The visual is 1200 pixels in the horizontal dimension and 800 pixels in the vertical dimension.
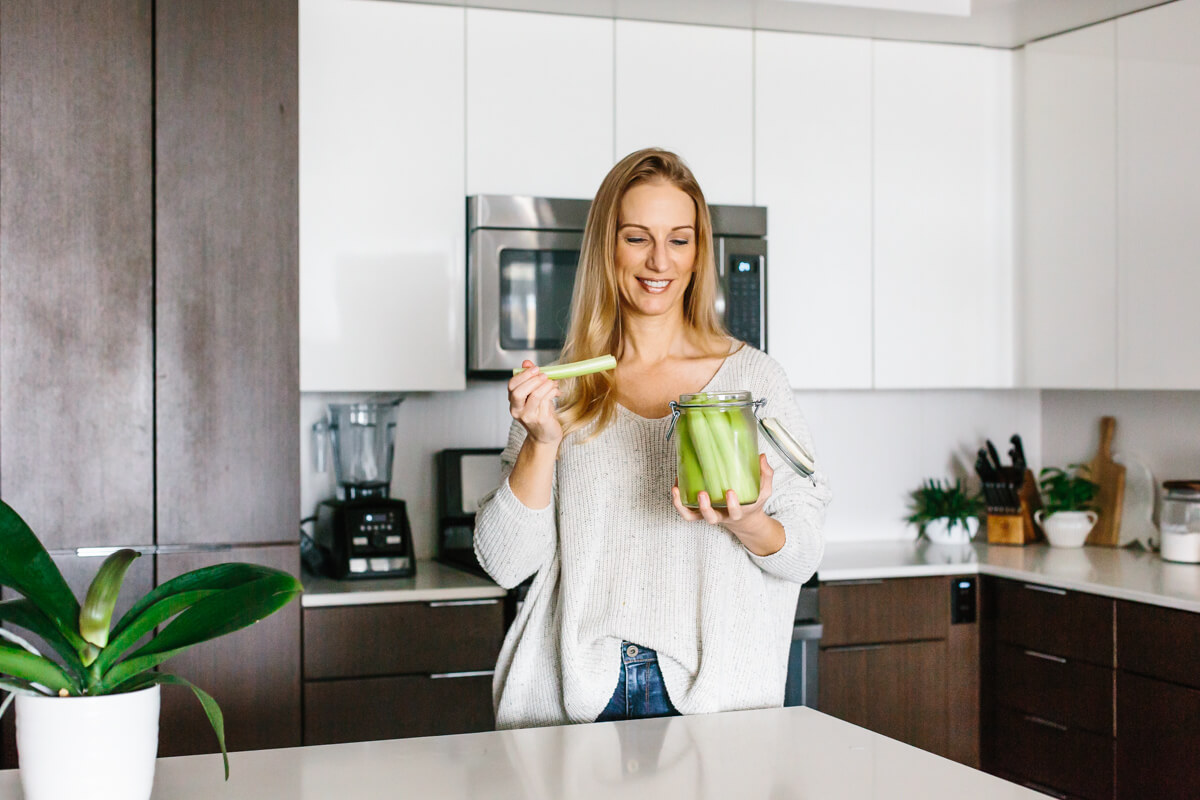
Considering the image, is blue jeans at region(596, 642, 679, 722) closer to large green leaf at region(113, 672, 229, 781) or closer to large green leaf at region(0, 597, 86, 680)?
large green leaf at region(113, 672, 229, 781)

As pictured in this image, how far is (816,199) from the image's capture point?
3.41 metres

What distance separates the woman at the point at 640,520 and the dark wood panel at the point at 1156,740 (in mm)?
1423

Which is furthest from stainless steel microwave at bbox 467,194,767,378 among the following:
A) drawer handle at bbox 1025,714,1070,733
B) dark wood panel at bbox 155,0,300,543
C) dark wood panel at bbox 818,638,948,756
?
drawer handle at bbox 1025,714,1070,733

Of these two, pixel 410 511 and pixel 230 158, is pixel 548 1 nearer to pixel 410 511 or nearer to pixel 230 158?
pixel 230 158

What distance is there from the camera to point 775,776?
49.3 inches

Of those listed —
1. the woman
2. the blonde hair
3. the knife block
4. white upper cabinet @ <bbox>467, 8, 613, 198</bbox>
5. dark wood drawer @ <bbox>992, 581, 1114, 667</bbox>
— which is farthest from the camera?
the knife block

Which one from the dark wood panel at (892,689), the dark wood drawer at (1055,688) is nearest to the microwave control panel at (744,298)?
the dark wood panel at (892,689)

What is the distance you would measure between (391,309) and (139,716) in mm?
2015

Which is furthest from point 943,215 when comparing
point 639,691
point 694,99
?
point 639,691

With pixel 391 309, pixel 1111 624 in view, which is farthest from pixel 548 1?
pixel 1111 624

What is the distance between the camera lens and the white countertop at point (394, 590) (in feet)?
8.99

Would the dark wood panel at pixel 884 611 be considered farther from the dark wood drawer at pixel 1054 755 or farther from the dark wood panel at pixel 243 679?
the dark wood panel at pixel 243 679

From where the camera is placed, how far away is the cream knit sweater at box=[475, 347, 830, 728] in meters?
1.58

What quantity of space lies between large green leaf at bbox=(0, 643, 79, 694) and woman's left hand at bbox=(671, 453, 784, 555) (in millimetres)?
722
